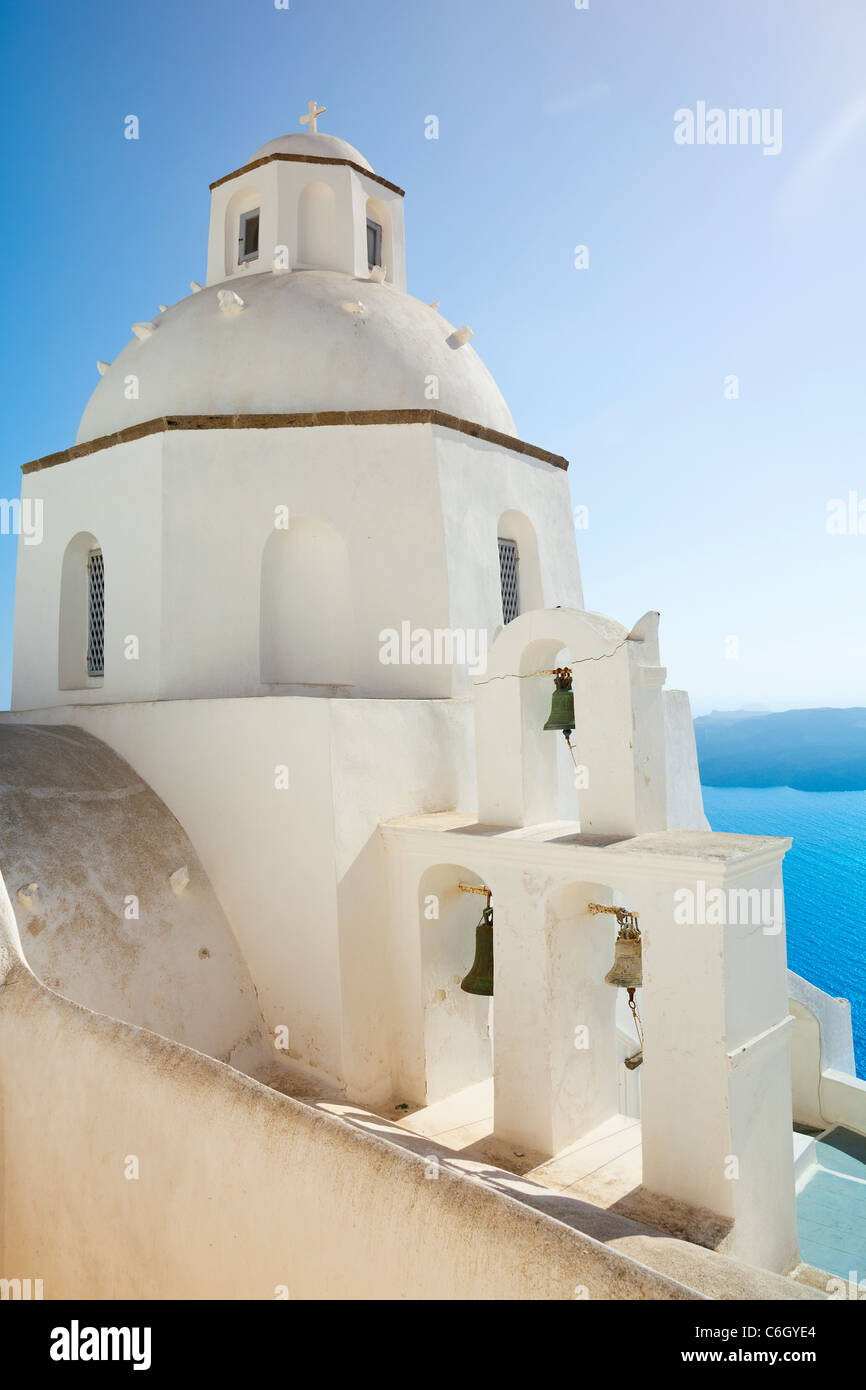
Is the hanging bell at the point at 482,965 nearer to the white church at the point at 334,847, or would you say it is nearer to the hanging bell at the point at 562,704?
the white church at the point at 334,847

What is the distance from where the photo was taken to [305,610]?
30.6ft

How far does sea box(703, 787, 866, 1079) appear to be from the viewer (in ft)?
80.2

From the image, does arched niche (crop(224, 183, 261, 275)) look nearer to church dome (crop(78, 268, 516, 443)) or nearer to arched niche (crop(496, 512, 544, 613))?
church dome (crop(78, 268, 516, 443))

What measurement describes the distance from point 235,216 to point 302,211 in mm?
1073

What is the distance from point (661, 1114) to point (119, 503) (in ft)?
24.9

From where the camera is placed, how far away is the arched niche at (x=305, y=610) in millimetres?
9281

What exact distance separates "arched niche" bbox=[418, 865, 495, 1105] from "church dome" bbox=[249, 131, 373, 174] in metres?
8.81

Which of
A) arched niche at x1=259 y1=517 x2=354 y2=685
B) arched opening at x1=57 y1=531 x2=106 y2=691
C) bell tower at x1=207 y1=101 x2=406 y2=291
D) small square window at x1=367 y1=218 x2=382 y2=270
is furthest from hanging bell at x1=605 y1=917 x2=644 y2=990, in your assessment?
small square window at x1=367 y1=218 x2=382 y2=270

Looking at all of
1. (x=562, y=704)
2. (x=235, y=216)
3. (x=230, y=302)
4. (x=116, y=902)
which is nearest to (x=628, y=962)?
(x=562, y=704)

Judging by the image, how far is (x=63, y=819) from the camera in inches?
304

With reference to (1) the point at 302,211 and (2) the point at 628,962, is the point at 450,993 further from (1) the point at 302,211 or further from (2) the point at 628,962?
(1) the point at 302,211

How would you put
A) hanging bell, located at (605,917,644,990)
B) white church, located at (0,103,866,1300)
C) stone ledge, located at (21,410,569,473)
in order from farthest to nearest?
stone ledge, located at (21,410,569,473) < hanging bell, located at (605,917,644,990) < white church, located at (0,103,866,1300)
